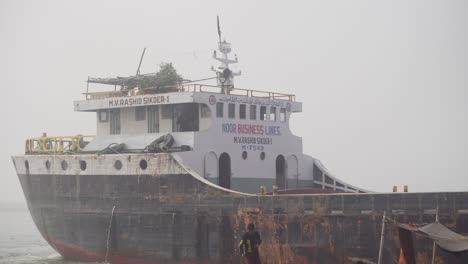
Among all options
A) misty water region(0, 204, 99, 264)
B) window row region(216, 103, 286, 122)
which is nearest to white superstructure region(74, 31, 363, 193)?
window row region(216, 103, 286, 122)

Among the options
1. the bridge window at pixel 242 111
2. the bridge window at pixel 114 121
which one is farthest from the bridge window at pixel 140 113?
the bridge window at pixel 242 111

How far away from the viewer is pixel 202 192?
26922 millimetres

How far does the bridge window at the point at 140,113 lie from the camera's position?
31.4 m

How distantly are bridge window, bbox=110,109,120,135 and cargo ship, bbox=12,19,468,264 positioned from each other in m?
0.05

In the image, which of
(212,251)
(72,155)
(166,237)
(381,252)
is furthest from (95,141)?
(381,252)

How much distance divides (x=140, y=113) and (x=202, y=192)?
19.1 ft

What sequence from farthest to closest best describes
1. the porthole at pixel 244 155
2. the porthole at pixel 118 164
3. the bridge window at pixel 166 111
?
the bridge window at pixel 166 111 → the porthole at pixel 244 155 → the porthole at pixel 118 164

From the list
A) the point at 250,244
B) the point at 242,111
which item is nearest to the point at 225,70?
the point at 242,111

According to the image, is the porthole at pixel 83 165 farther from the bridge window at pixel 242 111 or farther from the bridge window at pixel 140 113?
the bridge window at pixel 242 111

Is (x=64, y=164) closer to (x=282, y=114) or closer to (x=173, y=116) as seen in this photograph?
(x=173, y=116)

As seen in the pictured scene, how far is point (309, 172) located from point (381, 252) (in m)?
11.9

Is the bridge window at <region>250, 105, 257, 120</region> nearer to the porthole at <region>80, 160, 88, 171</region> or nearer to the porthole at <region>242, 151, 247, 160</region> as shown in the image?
the porthole at <region>242, 151, 247, 160</region>

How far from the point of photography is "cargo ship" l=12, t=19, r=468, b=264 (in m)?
→ 23.2

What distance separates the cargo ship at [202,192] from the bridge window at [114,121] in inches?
2.1
